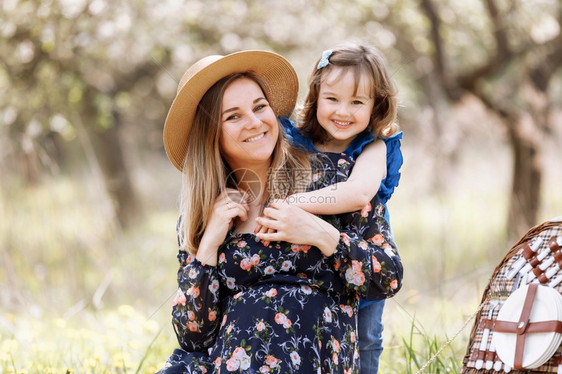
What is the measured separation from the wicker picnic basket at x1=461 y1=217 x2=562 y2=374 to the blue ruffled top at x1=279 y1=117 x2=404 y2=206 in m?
0.56

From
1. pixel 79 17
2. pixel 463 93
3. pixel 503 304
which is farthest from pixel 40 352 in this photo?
pixel 463 93

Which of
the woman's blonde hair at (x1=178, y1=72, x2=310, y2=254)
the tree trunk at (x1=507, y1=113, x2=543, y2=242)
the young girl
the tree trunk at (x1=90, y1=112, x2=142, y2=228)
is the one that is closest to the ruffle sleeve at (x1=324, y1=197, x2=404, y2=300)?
the young girl

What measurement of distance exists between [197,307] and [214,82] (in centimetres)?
79

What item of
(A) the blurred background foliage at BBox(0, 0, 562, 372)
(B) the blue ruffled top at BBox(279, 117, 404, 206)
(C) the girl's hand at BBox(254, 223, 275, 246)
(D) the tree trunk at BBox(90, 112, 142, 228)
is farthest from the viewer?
(D) the tree trunk at BBox(90, 112, 142, 228)

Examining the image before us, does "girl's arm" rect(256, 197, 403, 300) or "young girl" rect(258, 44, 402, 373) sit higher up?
"young girl" rect(258, 44, 402, 373)

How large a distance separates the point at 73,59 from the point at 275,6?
2069 mm

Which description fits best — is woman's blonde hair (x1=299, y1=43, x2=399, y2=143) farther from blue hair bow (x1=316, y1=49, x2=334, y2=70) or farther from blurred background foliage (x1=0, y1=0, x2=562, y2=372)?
blurred background foliage (x1=0, y1=0, x2=562, y2=372)

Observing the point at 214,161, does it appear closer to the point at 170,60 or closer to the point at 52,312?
the point at 52,312

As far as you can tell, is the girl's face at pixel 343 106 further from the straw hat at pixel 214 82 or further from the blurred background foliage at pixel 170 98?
the blurred background foliage at pixel 170 98

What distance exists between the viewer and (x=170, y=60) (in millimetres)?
7145

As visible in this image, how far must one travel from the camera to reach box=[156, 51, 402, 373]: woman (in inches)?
87.3

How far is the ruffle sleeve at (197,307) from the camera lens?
2.33 metres

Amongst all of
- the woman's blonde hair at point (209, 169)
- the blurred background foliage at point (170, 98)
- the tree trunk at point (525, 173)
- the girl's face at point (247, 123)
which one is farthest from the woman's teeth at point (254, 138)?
the tree trunk at point (525, 173)

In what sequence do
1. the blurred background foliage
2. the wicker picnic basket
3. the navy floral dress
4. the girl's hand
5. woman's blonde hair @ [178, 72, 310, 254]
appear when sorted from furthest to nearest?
1. the blurred background foliage
2. woman's blonde hair @ [178, 72, 310, 254]
3. the girl's hand
4. the navy floral dress
5. the wicker picnic basket
